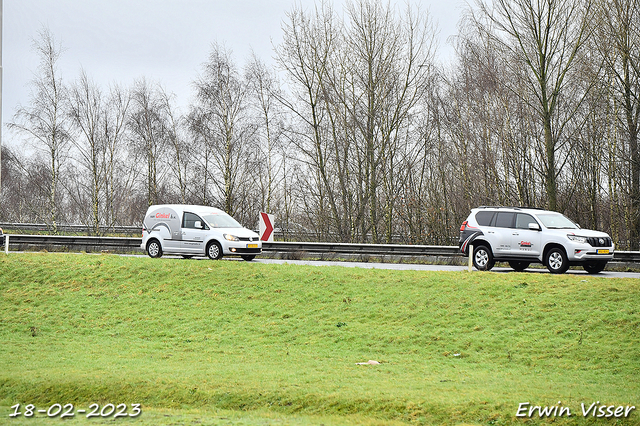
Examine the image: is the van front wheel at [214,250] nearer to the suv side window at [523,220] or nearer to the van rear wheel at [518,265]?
the van rear wheel at [518,265]

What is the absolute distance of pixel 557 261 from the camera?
57.4 ft

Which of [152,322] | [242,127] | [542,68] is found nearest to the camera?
[152,322]

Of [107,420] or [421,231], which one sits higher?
[421,231]

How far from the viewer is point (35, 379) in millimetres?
9391

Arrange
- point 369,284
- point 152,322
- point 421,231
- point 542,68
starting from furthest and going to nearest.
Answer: point 421,231, point 542,68, point 369,284, point 152,322

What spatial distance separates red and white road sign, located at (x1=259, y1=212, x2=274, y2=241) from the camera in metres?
23.1

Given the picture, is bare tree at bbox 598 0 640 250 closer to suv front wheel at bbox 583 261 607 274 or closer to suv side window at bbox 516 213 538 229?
suv front wheel at bbox 583 261 607 274

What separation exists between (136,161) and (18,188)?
58.6 feet

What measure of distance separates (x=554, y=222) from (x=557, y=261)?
4.46 ft

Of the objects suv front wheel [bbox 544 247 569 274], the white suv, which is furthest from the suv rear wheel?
suv front wheel [bbox 544 247 569 274]

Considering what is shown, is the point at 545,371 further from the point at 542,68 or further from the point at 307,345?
the point at 542,68

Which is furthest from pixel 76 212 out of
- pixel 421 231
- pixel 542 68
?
pixel 542 68

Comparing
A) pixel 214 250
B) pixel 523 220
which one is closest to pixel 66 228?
pixel 214 250

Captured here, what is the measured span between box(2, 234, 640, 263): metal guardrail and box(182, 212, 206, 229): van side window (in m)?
4.56
